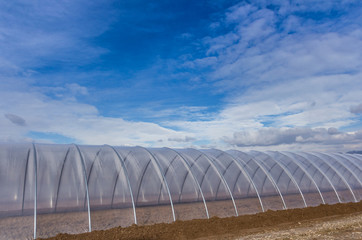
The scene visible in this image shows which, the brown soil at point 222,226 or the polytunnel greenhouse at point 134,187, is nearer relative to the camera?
the brown soil at point 222,226

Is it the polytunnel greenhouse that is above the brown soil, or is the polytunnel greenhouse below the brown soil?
above

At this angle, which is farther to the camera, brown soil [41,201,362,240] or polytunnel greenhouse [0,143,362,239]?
polytunnel greenhouse [0,143,362,239]

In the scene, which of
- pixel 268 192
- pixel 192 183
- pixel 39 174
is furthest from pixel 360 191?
pixel 39 174

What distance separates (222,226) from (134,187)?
20.8 feet

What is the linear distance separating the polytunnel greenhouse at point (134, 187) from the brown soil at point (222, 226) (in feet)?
2.43

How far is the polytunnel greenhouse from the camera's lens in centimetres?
1554

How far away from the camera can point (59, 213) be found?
1584 centimetres

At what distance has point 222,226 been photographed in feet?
57.0

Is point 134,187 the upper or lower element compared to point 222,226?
upper

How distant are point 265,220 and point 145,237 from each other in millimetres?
8986

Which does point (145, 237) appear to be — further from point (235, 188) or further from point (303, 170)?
point (303, 170)

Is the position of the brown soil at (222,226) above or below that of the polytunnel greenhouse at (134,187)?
below

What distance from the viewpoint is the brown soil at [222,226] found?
1496 centimetres

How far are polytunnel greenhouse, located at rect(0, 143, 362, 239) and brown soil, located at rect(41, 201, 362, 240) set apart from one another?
29.2 inches
